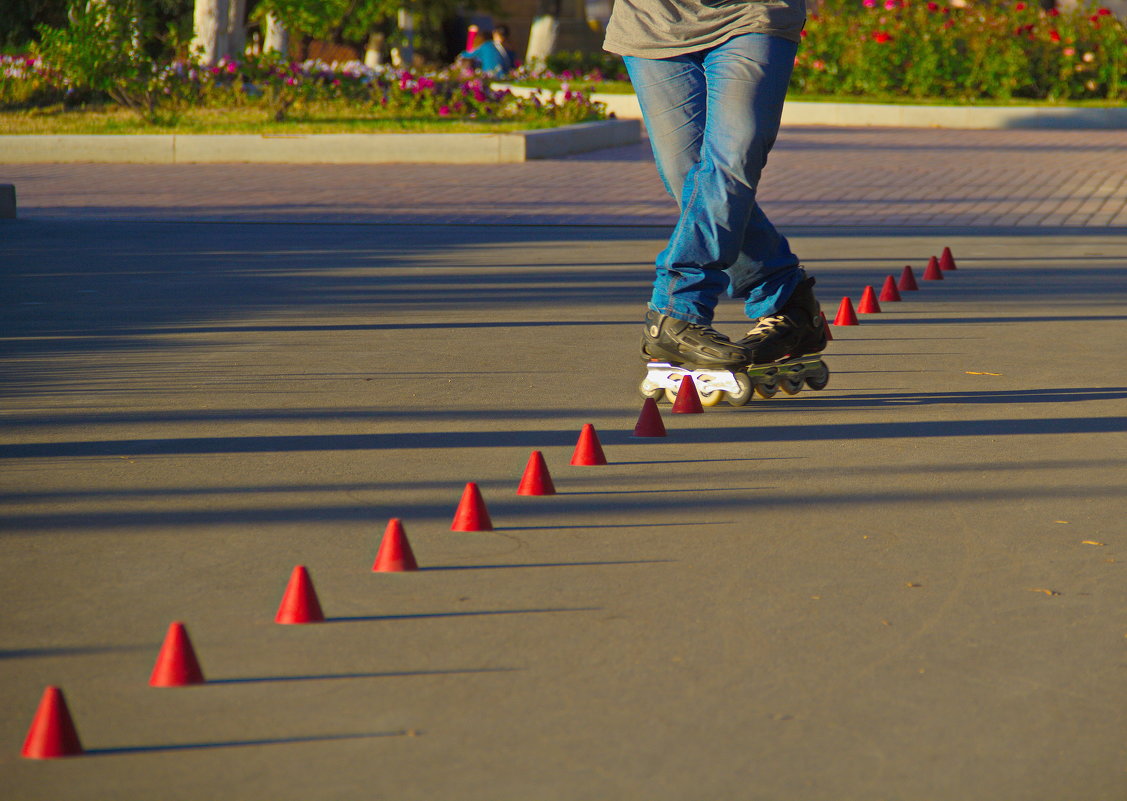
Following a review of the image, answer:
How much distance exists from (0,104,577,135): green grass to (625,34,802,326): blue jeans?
38.4 ft

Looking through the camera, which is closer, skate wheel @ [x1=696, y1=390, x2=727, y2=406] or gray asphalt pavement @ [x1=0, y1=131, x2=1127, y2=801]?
gray asphalt pavement @ [x1=0, y1=131, x2=1127, y2=801]

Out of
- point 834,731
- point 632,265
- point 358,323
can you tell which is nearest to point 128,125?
point 632,265

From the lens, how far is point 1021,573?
3775 mm

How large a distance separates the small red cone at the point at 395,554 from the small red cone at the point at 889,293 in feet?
16.1

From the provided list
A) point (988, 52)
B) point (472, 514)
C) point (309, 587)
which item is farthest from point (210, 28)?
point (309, 587)

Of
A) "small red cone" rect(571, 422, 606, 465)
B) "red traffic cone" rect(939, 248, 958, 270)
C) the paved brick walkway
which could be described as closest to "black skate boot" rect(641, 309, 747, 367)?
"small red cone" rect(571, 422, 606, 465)

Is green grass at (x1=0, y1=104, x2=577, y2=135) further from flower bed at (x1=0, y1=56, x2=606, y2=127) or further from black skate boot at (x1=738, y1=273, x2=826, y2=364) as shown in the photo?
black skate boot at (x1=738, y1=273, x2=826, y2=364)

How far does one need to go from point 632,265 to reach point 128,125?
34.6ft

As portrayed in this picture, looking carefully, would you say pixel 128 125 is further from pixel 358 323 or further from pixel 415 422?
pixel 415 422

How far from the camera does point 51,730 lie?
2.68m

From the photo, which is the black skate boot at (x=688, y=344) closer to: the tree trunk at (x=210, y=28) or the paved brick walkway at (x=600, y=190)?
the paved brick walkway at (x=600, y=190)

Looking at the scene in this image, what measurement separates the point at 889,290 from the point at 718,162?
290 cm

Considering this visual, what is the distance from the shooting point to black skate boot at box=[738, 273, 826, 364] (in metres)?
5.71

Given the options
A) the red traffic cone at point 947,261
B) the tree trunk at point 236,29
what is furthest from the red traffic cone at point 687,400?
the tree trunk at point 236,29
